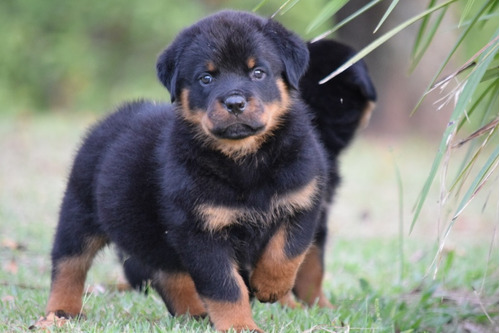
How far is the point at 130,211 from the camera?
3855mm

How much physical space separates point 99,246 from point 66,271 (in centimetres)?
23

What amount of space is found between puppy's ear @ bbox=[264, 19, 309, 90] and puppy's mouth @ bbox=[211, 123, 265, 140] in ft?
1.21

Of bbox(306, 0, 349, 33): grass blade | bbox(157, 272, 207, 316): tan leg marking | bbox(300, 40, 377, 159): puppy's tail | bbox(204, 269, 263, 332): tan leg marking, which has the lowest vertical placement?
bbox(157, 272, 207, 316): tan leg marking

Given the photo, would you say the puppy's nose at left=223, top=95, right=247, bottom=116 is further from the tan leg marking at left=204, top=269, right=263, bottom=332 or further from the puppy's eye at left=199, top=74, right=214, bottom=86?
the tan leg marking at left=204, top=269, right=263, bottom=332

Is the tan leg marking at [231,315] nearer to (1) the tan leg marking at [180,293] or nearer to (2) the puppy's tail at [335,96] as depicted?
(1) the tan leg marking at [180,293]

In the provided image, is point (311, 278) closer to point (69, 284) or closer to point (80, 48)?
point (69, 284)

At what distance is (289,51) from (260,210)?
0.78m

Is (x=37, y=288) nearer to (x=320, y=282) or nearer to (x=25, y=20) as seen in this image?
(x=320, y=282)

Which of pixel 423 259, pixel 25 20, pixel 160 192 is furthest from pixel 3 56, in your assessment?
pixel 160 192

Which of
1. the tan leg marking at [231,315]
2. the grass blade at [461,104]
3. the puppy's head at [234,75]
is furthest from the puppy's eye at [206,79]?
the grass blade at [461,104]

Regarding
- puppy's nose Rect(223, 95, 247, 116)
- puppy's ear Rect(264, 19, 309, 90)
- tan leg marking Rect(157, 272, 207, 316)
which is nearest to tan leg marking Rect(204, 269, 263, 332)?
tan leg marking Rect(157, 272, 207, 316)

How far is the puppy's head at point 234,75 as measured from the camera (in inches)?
137

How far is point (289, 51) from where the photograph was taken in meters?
3.77

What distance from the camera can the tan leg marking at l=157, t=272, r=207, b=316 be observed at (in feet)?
13.0
